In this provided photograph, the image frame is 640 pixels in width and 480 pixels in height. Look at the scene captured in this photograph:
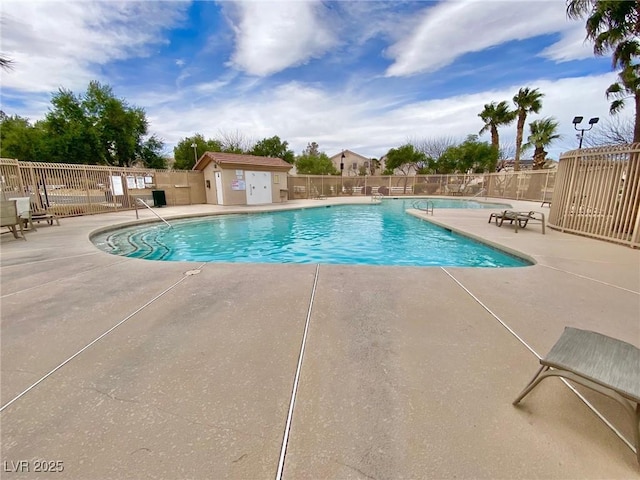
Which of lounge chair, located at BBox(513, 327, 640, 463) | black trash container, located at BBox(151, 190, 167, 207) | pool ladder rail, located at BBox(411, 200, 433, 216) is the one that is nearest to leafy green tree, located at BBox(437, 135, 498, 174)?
pool ladder rail, located at BBox(411, 200, 433, 216)

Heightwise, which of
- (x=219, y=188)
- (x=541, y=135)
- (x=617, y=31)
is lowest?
(x=219, y=188)

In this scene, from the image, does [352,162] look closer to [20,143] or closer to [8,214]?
[20,143]

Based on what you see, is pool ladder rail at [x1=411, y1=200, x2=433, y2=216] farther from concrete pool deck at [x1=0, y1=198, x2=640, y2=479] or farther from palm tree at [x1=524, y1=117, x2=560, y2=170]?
palm tree at [x1=524, y1=117, x2=560, y2=170]

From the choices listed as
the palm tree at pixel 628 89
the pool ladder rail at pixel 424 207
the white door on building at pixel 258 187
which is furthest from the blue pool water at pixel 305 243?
the palm tree at pixel 628 89

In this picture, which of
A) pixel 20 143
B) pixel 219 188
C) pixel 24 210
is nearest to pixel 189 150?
pixel 20 143

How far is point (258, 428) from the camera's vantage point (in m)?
1.50

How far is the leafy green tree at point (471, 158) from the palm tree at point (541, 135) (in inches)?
116

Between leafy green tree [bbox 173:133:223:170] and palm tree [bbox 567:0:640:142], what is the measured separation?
1112 inches

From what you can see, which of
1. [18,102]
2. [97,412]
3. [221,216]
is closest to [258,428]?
[97,412]

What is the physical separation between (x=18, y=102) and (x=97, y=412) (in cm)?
3367

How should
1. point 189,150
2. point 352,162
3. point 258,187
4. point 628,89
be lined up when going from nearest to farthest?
point 628,89, point 258,187, point 189,150, point 352,162

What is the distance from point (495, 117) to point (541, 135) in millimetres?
4091

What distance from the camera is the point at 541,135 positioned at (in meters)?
23.3

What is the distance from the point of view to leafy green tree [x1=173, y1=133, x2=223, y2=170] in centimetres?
2740
